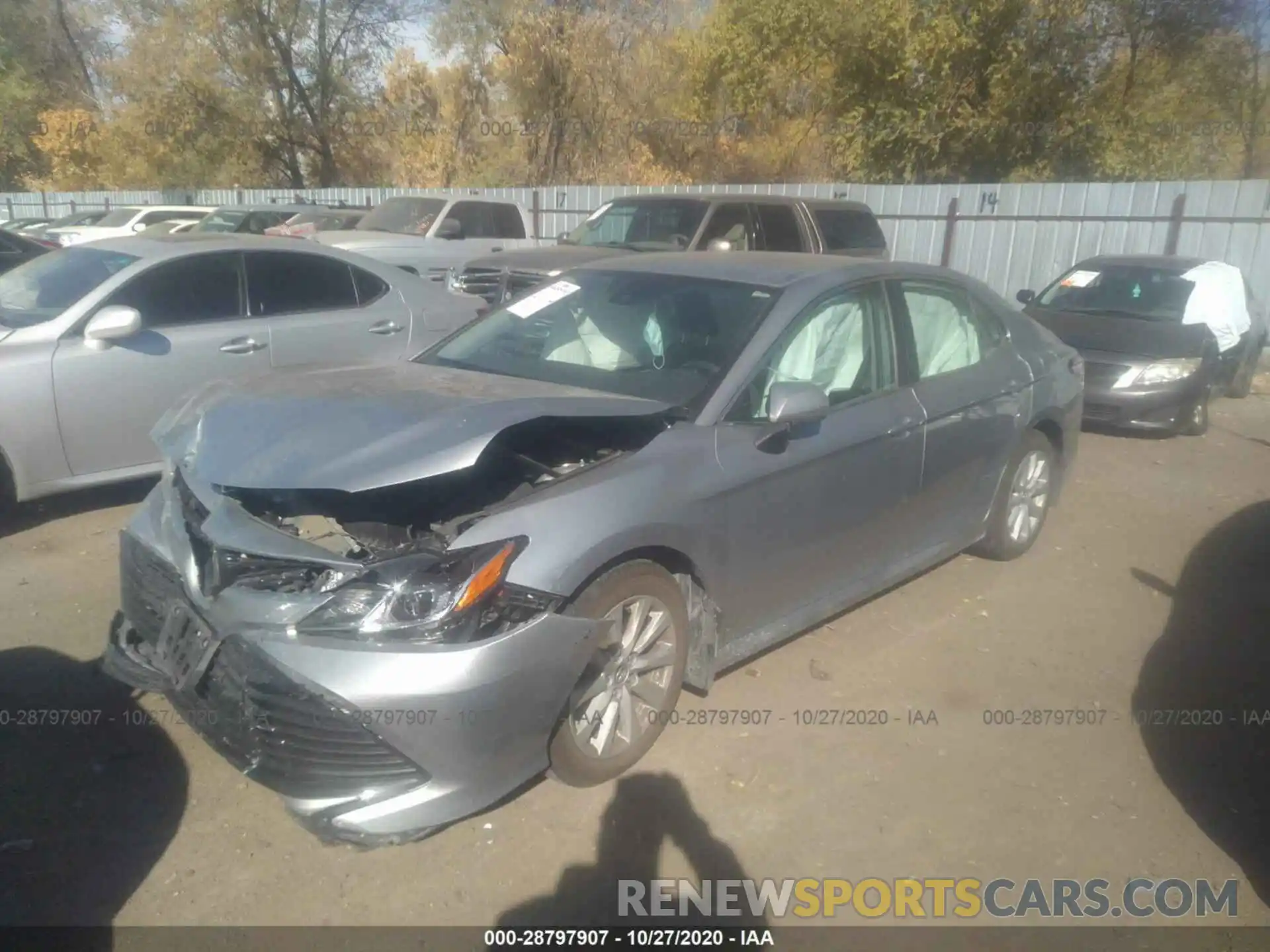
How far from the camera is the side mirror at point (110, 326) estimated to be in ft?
17.5

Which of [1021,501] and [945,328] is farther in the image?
[1021,501]

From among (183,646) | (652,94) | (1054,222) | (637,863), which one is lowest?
(637,863)

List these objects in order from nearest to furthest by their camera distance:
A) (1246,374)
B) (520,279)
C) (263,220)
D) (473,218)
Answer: (520,279)
(1246,374)
(473,218)
(263,220)

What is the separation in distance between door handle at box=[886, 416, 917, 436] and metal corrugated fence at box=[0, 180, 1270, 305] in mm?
8941

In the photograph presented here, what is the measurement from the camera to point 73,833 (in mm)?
3031

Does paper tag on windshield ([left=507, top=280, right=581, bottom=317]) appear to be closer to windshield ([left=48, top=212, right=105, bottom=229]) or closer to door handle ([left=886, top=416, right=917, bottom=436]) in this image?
door handle ([left=886, top=416, right=917, bottom=436])

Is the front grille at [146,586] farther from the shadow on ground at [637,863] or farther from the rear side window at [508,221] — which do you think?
the rear side window at [508,221]

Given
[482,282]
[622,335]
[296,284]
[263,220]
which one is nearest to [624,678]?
[622,335]

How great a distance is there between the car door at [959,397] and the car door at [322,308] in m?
3.31

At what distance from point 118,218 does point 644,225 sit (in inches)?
592

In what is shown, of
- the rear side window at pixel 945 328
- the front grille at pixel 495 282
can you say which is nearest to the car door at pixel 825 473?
the rear side window at pixel 945 328

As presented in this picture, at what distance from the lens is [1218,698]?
4.14m

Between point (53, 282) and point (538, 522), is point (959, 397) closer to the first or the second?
point (538, 522)

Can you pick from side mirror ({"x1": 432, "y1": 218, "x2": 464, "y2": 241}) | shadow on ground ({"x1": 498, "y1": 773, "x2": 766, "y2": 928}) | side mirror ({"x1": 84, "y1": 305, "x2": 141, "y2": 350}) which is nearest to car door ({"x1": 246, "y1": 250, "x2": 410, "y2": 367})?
side mirror ({"x1": 84, "y1": 305, "x2": 141, "y2": 350})
